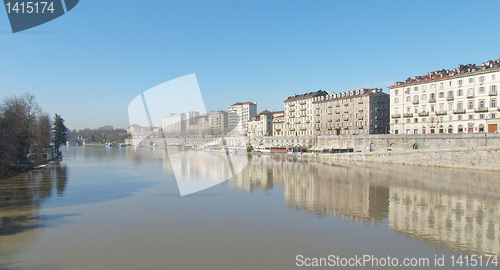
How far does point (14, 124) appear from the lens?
3350cm

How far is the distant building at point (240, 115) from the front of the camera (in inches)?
4481

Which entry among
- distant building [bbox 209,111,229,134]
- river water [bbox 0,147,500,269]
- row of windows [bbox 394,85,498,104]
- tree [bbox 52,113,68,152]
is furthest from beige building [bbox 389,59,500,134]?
distant building [bbox 209,111,229,134]

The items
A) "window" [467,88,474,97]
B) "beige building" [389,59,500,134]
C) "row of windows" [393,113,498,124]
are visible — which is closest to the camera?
"beige building" [389,59,500,134]

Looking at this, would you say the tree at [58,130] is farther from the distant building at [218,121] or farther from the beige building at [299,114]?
the distant building at [218,121]

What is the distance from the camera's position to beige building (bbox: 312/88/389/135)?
6019 centimetres

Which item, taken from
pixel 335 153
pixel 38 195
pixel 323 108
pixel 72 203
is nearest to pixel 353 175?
pixel 335 153

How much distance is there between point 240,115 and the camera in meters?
124

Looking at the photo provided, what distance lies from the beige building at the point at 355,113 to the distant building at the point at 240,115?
148ft

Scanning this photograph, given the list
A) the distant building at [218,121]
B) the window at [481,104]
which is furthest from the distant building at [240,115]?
the window at [481,104]

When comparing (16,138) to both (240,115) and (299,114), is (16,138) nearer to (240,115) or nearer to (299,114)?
(299,114)

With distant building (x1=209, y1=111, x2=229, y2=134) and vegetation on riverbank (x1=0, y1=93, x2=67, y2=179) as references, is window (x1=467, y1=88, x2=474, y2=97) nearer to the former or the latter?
vegetation on riverbank (x1=0, y1=93, x2=67, y2=179)

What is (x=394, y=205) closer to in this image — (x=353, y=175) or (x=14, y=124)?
(x=353, y=175)

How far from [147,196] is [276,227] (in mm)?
10917

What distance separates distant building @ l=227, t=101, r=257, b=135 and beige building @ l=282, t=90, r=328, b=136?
94.3 feet
